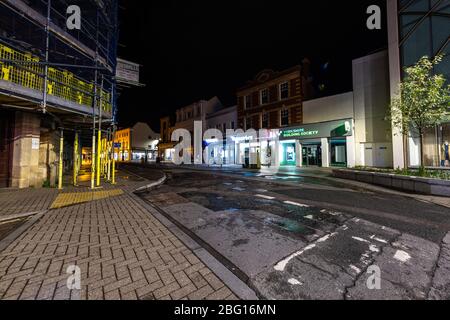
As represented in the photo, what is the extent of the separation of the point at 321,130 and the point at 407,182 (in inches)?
514

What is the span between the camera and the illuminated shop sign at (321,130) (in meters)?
19.1

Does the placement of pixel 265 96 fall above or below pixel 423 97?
above

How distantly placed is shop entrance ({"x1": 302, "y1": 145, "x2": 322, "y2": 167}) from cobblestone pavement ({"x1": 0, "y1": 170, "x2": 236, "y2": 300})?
2106 centimetres

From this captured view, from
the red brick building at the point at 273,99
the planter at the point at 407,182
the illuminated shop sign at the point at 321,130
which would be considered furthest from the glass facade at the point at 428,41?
the red brick building at the point at 273,99

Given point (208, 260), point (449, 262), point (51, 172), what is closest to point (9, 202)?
point (51, 172)

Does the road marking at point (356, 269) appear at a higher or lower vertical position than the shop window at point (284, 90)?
lower

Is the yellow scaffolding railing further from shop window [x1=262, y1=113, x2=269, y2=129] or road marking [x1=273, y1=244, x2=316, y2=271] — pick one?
shop window [x1=262, y1=113, x2=269, y2=129]

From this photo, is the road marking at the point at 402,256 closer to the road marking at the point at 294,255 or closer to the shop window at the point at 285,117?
the road marking at the point at 294,255

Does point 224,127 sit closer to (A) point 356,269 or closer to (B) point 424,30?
(B) point 424,30

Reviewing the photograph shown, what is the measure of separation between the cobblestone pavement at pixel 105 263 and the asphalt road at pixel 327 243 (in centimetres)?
62

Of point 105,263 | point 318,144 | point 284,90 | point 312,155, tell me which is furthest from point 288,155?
point 105,263

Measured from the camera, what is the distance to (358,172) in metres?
11.8

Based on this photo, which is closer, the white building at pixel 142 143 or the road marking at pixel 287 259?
the road marking at pixel 287 259

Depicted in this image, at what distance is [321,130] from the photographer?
69.2 feet
